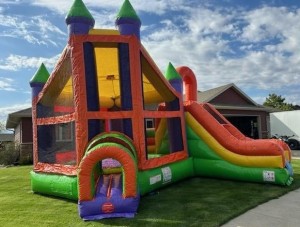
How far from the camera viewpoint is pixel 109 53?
7625 mm

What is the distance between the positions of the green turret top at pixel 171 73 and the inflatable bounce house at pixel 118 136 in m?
0.17

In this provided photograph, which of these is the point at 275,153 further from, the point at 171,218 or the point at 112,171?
the point at 112,171

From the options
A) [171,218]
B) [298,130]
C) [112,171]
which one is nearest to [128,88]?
[112,171]

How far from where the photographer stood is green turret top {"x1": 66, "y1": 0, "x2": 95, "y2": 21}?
6.77m

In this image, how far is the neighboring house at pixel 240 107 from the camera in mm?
21391

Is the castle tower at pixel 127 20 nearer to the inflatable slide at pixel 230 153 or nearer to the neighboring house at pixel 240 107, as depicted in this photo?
the inflatable slide at pixel 230 153

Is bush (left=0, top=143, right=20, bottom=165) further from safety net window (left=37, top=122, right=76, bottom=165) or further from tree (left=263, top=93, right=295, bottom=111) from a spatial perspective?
tree (left=263, top=93, right=295, bottom=111)

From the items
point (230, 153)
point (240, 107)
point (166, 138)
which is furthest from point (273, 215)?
point (240, 107)

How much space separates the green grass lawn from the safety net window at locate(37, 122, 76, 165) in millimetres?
948

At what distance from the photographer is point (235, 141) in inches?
332

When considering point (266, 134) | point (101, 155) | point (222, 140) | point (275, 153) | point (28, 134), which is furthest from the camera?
point (266, 134)

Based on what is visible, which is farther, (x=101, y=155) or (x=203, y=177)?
(x=203, y=177)

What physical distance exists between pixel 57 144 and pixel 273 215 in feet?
17.4

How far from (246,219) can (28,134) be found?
1481 centimetres
